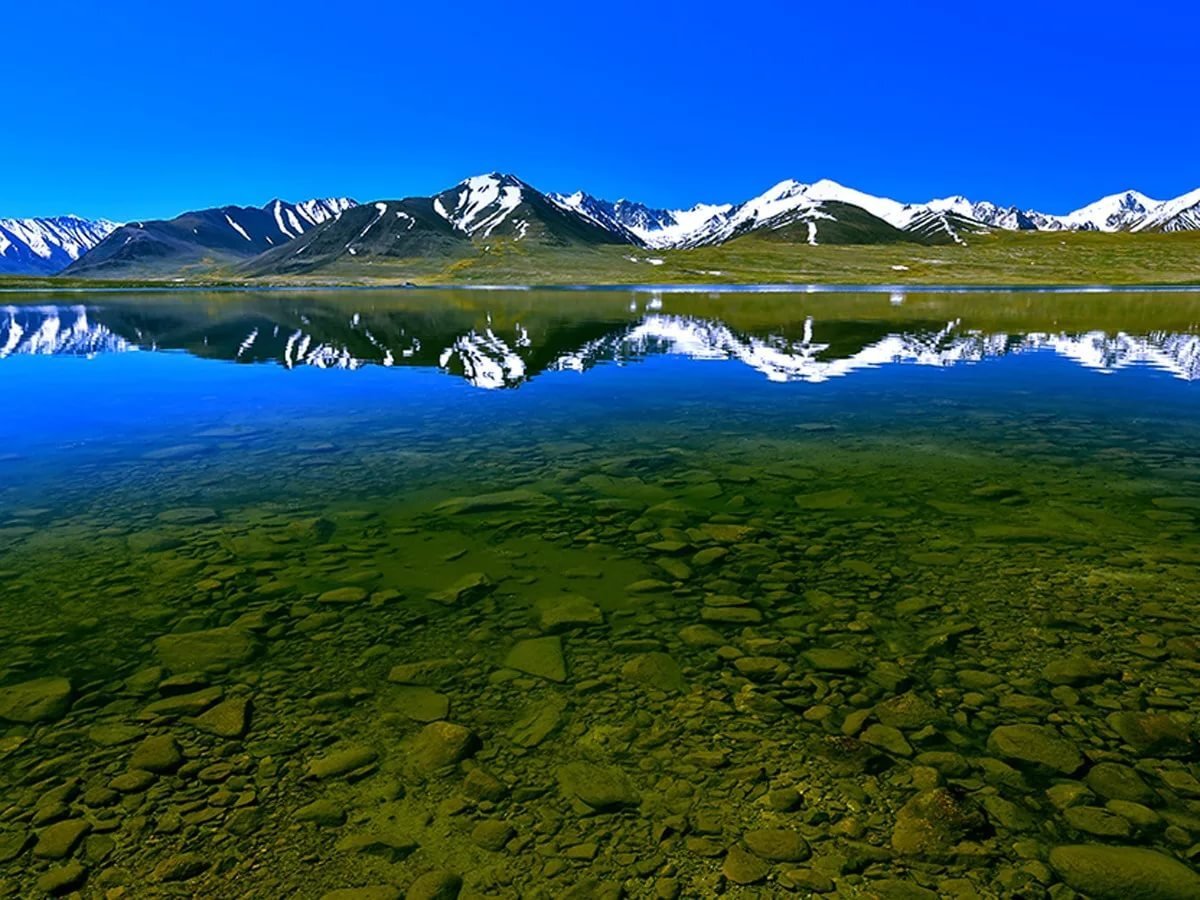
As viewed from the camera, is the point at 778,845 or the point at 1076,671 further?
the point at 1076,671

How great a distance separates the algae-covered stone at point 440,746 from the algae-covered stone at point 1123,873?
5562 millimetres

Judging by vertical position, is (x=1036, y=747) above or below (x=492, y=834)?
above

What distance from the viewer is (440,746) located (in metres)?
7.45

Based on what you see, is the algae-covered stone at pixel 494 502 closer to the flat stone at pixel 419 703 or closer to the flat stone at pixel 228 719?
the flat stone at pixel 419 703

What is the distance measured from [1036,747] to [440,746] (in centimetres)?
632

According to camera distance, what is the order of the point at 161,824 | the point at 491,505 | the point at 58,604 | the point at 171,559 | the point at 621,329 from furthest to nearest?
the point at 621,329 < the point at 491,505 < the point at 171,559 < the point at 58,604 < the point at 161,824

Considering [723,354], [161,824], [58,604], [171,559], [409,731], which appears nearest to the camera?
[161,824]

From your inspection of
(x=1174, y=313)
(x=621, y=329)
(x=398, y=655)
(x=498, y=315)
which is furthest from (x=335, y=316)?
(x=1174, y=313)

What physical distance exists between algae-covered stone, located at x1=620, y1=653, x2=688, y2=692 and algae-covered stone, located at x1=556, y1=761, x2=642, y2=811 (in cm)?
162

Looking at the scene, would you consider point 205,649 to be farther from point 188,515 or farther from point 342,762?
point 188,515

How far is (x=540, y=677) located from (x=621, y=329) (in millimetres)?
53909

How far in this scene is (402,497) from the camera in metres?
15.6

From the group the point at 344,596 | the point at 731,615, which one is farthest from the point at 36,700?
the point at 731,615

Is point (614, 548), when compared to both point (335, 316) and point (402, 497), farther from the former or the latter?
point (335, 316)
